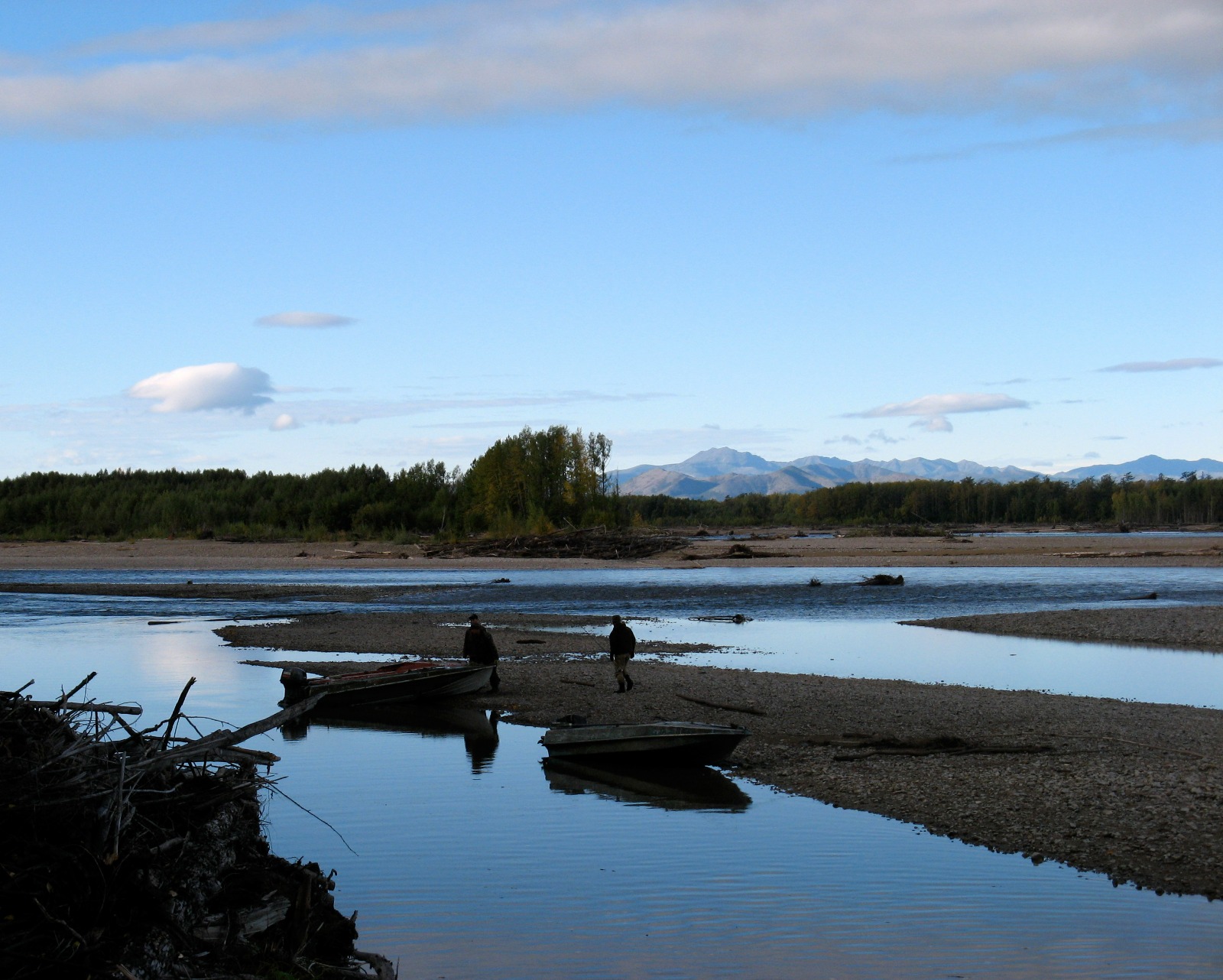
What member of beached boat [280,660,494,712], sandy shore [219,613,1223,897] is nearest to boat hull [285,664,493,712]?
beached boat [280,660,494,712]

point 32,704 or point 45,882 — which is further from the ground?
point 32,704

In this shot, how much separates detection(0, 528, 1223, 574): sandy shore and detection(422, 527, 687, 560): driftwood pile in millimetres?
1482

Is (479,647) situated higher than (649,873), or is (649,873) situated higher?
(479,647)

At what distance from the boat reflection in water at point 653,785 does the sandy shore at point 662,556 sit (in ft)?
182

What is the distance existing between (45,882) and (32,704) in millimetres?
1311

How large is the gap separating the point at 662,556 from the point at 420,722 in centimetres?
5970

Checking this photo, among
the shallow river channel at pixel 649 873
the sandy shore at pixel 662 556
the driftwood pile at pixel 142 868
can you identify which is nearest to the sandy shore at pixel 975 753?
the shallow river channel at pixel 649 873

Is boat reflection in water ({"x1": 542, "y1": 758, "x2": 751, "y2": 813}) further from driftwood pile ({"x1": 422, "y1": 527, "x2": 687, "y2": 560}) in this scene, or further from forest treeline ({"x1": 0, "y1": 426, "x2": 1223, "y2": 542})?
forest treeline ({"x1": 0, "y1": 426, "x2": 1223, "y2": 542})

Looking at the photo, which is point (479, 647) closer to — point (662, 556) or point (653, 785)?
point (653, 785)

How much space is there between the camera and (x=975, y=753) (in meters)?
15.3

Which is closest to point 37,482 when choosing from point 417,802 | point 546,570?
point 546,570

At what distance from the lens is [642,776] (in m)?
15.5

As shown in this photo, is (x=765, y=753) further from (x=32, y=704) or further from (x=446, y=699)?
(x=32, y=704)

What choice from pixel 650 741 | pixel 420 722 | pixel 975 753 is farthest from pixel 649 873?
pixel 420 722
